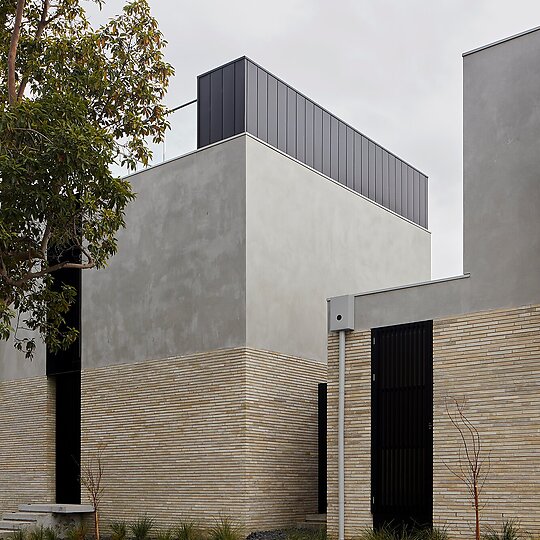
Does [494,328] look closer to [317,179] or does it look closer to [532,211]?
[532,211]

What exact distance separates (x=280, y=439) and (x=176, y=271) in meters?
4.20

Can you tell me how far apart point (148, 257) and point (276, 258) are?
3.06 m

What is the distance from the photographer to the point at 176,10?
1938 cm

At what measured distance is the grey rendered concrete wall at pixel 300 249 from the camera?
19531 mm

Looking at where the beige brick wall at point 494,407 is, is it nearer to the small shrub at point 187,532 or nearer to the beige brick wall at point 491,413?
the beige brick wall at point 491,413

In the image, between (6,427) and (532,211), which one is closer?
(532,211)

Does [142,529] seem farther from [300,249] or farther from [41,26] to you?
[41,26]

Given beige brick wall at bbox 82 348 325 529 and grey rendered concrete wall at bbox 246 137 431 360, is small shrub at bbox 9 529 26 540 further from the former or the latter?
grey rendered concrete wall at bbox 246 137 431 360

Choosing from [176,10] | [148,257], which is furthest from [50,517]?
[176,10]

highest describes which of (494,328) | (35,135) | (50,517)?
(35,135)

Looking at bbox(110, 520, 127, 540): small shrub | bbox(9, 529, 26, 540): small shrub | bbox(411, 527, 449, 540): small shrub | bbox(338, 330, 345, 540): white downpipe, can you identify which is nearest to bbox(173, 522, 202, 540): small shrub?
bbox(110, 520, 127, 540): small shrub

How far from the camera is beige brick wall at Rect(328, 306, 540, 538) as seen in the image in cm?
1445

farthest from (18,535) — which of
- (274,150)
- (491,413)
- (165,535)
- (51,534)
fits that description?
(491,413)

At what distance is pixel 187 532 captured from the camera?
1839 centimetres
